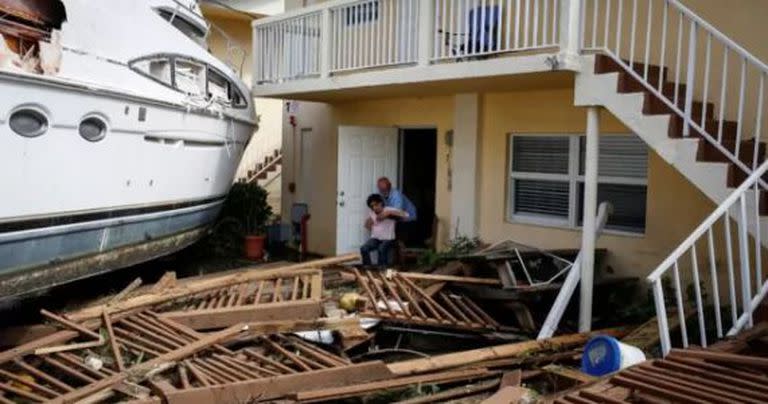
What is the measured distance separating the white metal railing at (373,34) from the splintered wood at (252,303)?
2831 millimetres

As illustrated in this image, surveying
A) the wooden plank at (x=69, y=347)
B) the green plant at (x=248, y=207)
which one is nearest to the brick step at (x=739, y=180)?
the wooden plank at (x=69, y=347)

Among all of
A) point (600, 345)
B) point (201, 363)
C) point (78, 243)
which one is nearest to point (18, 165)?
point (78, 243)

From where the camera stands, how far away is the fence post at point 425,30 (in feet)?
25.5

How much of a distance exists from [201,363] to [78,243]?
1.82 m

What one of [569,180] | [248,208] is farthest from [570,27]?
[248,208]

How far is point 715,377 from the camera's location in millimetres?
3850

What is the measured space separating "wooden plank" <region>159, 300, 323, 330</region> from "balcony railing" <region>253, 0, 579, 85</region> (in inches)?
119

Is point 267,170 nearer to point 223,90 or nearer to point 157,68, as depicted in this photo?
point 223,90

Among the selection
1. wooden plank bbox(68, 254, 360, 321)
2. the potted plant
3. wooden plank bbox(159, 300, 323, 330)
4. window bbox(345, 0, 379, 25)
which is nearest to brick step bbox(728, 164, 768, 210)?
wooden plank bbox(159, 300, 323, 330)

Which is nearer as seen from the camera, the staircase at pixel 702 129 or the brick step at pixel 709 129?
the staircase at pixel 702 129

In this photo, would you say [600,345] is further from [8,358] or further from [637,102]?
[8,358]

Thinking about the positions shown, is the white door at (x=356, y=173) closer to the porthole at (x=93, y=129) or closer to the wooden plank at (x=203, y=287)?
the wooden plank at (x=203, y=287)

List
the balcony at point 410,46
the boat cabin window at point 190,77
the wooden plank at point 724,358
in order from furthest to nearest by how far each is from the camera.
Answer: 1. the boat cabin window at point 190,77
2. the balcony at point 410,46
3. the wooden plank at point 724,358

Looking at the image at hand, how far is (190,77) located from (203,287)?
2.67m
